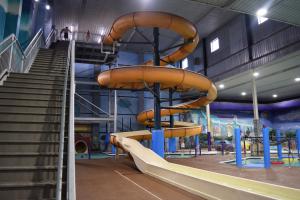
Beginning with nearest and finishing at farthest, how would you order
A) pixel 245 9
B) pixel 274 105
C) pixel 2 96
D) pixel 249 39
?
pixel 2 96 < pixel 245 9 < pixel 249 39 < pixel 274 105

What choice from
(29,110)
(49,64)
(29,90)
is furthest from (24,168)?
(49,64)

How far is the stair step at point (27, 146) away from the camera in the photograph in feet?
12.4

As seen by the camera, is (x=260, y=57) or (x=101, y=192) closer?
(x=101, y=192)

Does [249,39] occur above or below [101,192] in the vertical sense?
above

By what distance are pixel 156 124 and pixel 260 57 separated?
894 cm

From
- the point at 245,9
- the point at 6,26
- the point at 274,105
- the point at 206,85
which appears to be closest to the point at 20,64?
the point at 6,26

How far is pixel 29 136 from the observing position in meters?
4.06

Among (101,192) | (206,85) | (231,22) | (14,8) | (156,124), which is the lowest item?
(101,192)

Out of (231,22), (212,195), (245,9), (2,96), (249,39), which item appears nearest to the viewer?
(212,195)

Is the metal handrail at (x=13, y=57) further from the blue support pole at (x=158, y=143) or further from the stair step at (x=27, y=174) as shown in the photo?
the blue support pole at (x=158, y=143)

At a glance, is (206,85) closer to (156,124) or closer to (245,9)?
(156,124)

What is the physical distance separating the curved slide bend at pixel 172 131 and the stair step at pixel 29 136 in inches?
94.9

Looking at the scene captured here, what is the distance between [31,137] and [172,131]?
6597 millimetres

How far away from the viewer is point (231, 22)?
56.5 feet
